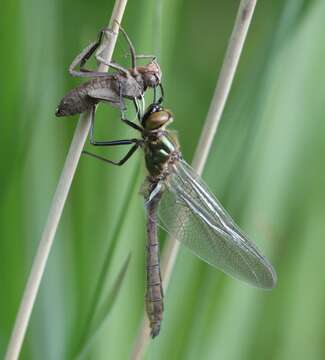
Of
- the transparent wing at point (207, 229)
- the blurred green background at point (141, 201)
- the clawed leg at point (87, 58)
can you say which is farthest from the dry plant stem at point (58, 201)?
the transparent wing at point (207, 229)

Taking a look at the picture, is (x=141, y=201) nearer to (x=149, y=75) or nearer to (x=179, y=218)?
(x=179, y=218)

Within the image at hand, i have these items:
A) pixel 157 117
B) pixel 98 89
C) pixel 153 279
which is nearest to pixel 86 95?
pixel 98 89

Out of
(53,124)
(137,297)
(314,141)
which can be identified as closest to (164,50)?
(53,124)

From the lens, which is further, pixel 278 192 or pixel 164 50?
pixel 278 192

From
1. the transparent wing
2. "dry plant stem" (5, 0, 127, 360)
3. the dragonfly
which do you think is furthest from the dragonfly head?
"dry plant stem" (5, 0, 127, 360)

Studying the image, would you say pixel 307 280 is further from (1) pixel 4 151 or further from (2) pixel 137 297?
(1) pixel 4 151

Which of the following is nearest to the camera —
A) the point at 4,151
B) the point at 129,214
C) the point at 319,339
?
the point at 4,151

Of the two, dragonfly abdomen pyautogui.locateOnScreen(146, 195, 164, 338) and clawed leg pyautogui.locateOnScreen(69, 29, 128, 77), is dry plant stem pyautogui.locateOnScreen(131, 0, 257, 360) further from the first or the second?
clawed leg pyautogui.locateOnScreen(69, 29, 128, 77)

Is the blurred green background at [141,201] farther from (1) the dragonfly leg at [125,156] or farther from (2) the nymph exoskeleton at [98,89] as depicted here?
(2) the nymph exoskeleton at [98,89]
